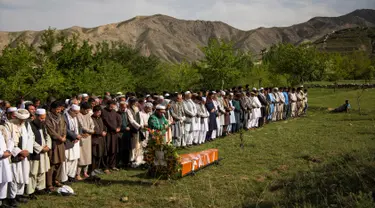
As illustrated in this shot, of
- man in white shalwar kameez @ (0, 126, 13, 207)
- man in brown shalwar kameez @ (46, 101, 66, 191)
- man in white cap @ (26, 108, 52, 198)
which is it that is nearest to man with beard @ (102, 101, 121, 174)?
man in brown shalwar kameez @ (46, 101, 66, 191)

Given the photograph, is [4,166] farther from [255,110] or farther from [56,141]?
[255,110]

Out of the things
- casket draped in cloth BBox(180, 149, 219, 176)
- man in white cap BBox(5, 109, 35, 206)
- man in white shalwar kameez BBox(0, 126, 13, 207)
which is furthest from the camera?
casket draped in cloth BBox(180, 149, 219, 176)

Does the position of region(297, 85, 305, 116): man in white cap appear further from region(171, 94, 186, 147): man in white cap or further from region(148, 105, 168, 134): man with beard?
region(148, 105, 168, 134): man with beard

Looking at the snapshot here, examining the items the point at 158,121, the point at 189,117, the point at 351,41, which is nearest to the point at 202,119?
the point at 189,117

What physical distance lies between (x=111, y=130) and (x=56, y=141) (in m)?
2.14

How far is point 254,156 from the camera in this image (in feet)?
40.1

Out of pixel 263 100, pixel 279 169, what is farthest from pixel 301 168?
pixel 263 100

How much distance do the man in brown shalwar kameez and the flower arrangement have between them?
6.69 feet

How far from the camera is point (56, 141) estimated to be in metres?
8.43

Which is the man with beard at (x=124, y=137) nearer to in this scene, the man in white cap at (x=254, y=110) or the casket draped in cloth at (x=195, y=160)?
the casket draped in cloth at (x=195, y=160)

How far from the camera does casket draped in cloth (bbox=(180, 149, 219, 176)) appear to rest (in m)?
9.13

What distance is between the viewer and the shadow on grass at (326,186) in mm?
6977

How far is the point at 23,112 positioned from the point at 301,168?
734 cm

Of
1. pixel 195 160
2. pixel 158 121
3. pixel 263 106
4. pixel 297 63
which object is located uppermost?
pixel 297 63
